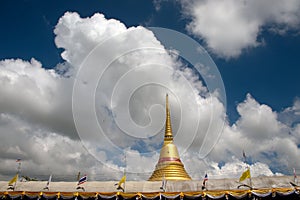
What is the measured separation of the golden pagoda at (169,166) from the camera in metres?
48.4

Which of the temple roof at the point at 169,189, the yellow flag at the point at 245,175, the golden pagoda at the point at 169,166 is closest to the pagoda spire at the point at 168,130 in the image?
the golden pagoda at the point at 169,166

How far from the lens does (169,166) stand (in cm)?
5069

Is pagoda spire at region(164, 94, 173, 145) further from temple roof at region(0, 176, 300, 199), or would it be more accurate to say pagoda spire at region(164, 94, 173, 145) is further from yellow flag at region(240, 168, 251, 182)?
yellow flag at region(240, 168, 251, 182)

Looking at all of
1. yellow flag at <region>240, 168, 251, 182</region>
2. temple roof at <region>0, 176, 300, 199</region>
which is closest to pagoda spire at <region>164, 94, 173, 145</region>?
temple roof at <region>0, 176, 300, 199</region>

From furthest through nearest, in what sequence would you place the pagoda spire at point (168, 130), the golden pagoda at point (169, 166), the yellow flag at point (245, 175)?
the pagoda spire at point (168, 130)
the golden pagoda at point (169, 166)
the yellow flag at point (245, 175)

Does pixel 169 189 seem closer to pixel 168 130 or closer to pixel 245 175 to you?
pixel 245 175

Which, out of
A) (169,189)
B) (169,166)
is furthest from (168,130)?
(169,189)

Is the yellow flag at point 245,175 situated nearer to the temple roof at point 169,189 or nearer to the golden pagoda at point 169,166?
the temple roof at point 169,189

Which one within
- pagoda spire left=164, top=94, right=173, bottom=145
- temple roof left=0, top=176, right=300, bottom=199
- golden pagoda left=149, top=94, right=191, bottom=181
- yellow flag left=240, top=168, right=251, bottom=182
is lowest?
temple roof left=0, top=176, right=300, bottom=199

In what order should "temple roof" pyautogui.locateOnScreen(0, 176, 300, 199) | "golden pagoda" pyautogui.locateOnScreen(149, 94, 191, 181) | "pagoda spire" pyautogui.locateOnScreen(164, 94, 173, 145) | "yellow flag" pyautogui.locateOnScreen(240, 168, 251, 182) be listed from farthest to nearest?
"pagoda spire" pyautogui.locateOnScreen(164, 94, 173, 145) → "golden pagoda" pyautogui.locateOnScreen(149, 94, 191, 181) → "yellow flag" pyautogui.locateOnScreen(240, 168, 251, 182) → "temple roof" pyautogui.locateOnScreen(0, 176, 300, 199)

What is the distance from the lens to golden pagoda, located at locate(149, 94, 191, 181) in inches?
1905

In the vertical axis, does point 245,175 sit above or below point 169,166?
below

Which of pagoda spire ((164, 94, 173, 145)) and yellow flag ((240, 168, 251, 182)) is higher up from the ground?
pagoda spire ((164, 94, 173, 145))

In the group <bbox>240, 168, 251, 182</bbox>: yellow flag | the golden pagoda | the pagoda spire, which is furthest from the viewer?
the pagoda spire
